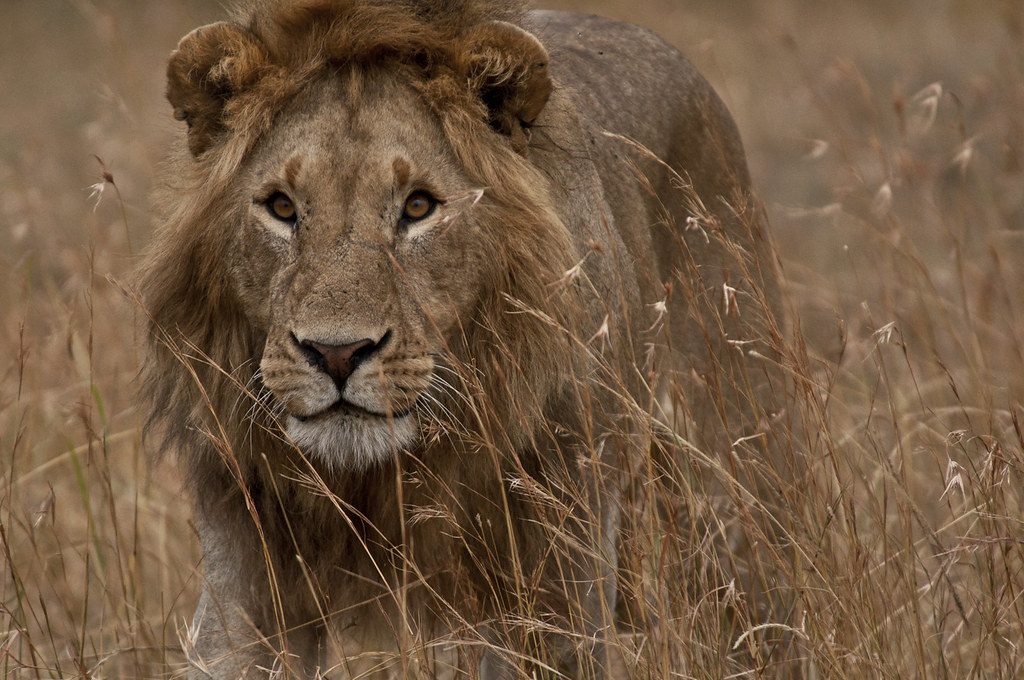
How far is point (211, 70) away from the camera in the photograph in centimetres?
388

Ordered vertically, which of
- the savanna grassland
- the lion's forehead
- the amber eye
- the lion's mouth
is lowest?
the savanna grassland

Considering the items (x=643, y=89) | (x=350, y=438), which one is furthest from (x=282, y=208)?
(x=643, y=89)

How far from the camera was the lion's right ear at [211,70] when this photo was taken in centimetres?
388

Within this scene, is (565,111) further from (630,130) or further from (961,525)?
(961,525)

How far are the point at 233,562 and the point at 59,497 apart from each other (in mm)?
3143

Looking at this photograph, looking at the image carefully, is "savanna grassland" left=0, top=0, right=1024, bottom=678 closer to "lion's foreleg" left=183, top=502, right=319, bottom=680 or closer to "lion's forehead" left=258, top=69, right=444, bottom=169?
"lion's foreleg" left=183, top=502, right=319, bottom=680

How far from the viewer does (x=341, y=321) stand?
3438 millimetres

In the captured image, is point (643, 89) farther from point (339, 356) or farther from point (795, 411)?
point (339, 356)

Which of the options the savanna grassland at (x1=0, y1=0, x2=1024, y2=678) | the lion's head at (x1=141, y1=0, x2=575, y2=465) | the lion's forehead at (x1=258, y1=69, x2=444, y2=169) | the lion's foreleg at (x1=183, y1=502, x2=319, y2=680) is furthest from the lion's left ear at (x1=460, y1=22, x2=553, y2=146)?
the lion's foreleg at (x1=183, y1=502, x2=319, y2=680)

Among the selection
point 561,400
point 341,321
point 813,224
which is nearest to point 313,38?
point 341,321

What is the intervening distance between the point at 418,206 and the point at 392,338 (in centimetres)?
43

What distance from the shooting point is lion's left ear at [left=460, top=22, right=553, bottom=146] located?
151 inches

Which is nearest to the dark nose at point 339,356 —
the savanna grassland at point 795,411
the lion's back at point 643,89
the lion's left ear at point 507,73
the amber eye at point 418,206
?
the amber eye at point 418,206

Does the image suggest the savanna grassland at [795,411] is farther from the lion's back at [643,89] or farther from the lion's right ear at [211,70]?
the lion's back at [643,89]
